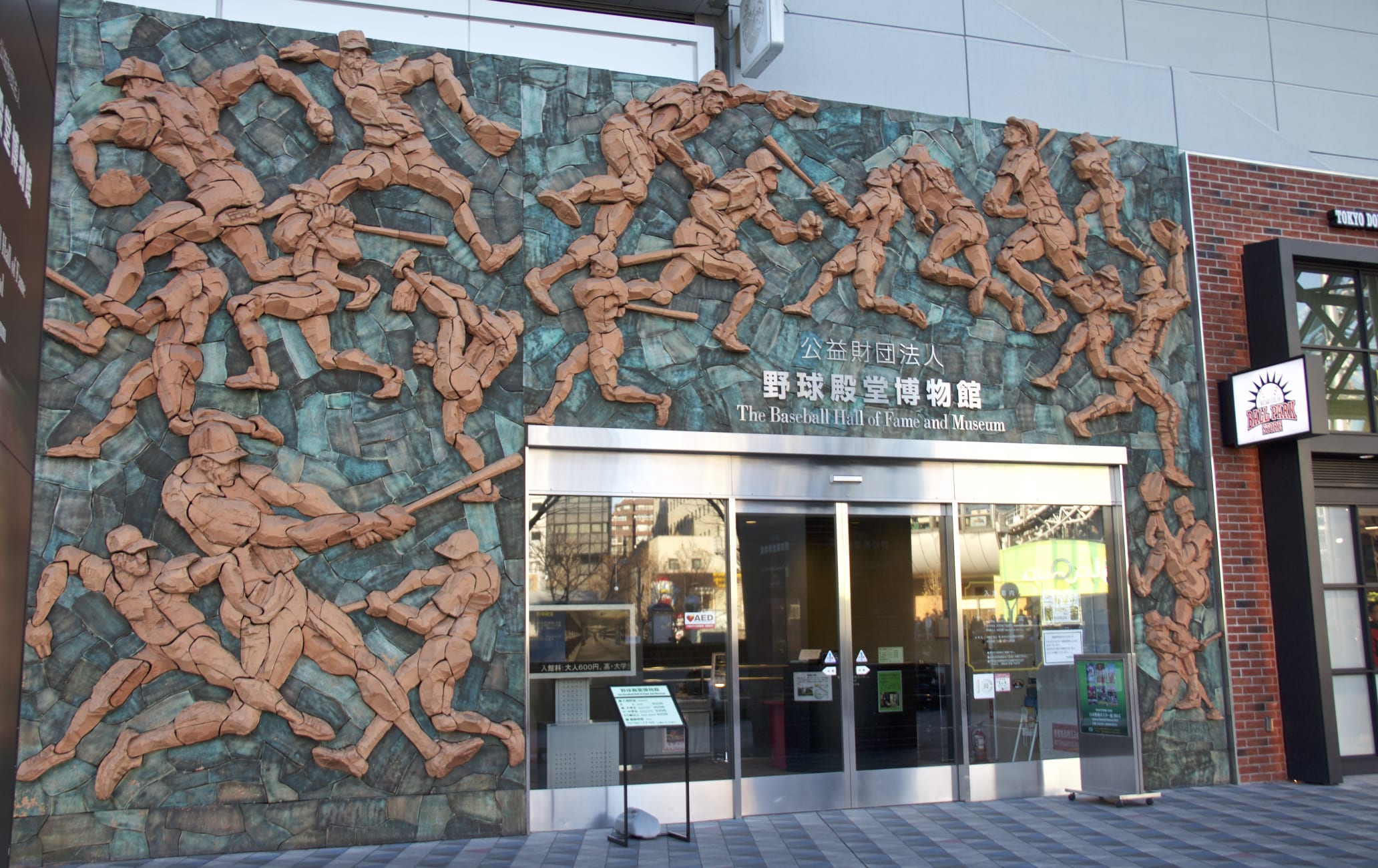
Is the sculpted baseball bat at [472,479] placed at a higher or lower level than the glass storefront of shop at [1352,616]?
higher

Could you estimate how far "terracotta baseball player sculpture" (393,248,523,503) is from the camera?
868 centimetres

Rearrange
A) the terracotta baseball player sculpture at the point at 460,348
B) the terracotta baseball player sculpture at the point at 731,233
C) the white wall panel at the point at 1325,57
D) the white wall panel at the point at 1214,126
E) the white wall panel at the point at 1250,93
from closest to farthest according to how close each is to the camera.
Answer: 1. the terracotta baseball player sculpture at the point at 460,348
2. the terracotta baseball player sculpture at the point at 731,233
3. the white wall panel at the point at 1214,126
4. the white wall panel at the point at 1250,93
5. the white wall panel at the point at 1325,57

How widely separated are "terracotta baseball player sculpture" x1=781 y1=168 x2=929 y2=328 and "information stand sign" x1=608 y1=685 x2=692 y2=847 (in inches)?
141

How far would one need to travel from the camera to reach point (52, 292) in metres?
7.95

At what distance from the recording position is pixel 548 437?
890 cm

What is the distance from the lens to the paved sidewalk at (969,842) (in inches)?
297

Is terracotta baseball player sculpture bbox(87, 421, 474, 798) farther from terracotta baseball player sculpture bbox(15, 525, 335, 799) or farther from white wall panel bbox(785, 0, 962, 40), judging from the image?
white wall panel bbox(785, 0, 962, 40)

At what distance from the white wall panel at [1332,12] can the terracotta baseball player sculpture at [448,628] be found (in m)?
13.4

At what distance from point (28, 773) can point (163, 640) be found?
1145 mm

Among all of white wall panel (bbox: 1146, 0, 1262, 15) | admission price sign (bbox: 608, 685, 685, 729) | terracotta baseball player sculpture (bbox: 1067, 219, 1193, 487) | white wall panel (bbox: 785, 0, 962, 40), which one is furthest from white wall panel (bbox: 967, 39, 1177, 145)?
admission price sign (bbox: 608, 685, 685, 729)

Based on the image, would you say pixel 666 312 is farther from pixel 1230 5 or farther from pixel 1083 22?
pixel 1230 5

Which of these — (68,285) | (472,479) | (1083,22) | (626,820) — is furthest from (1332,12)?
(68,285)

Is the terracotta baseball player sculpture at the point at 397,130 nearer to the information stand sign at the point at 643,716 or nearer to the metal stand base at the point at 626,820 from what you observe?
the information stand sign at the point at 643,716

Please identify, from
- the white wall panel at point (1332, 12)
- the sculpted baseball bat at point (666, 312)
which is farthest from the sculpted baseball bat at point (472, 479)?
the white wall panel at point (1332, 12)
